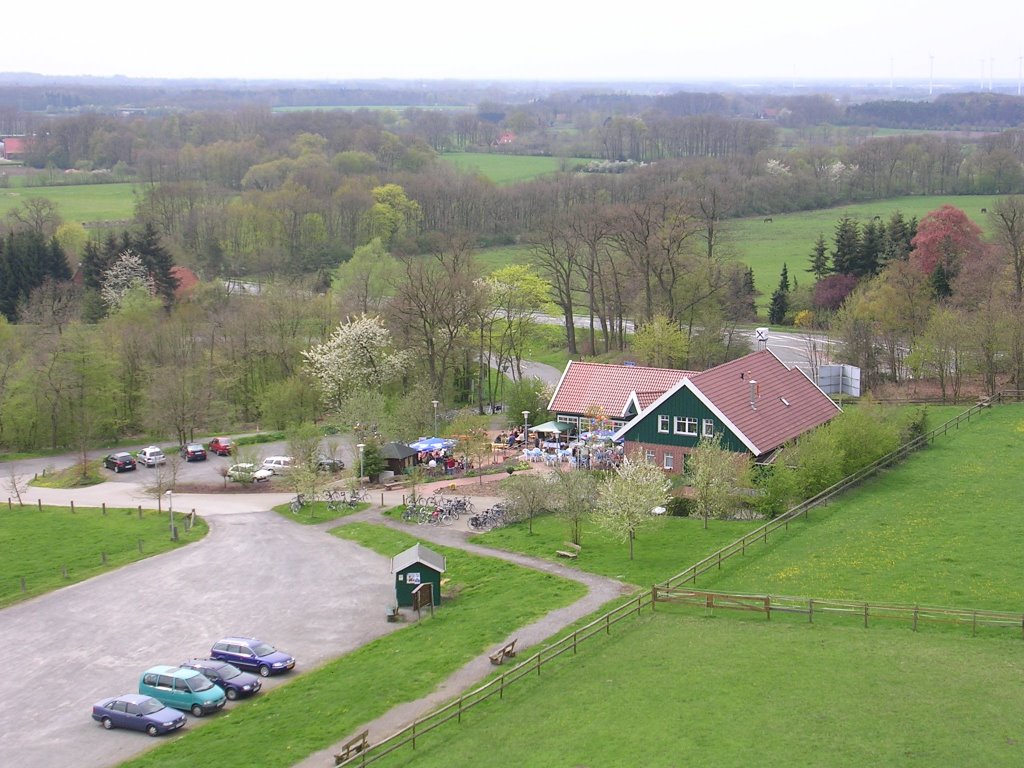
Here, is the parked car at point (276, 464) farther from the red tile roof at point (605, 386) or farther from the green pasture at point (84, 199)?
the green pasture at point (84, 199)

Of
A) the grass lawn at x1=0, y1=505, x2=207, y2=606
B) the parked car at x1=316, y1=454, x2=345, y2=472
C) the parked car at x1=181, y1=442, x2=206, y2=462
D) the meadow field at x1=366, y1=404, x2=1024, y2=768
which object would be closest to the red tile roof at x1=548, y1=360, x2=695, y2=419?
the parked car at x1=316, y1=454, x2=345, y2=472

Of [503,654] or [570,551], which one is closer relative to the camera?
[503,654]

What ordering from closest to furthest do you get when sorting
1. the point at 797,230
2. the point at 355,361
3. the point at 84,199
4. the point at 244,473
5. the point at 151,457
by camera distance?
the point at 244,473 → the point at 151,457 → the point at 355,361 → the point at 797,230 → the point at 84,199

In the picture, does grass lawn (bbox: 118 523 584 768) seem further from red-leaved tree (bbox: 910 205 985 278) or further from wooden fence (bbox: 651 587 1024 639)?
red-leaved tree (bbox: 910 205 985 278)

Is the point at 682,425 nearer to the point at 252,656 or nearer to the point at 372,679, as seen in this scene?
the point at 372,679

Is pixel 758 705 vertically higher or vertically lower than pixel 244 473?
higher

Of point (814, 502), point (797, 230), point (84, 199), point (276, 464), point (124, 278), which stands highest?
point (84, 199)

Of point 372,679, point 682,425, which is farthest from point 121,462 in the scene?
point 372,679
